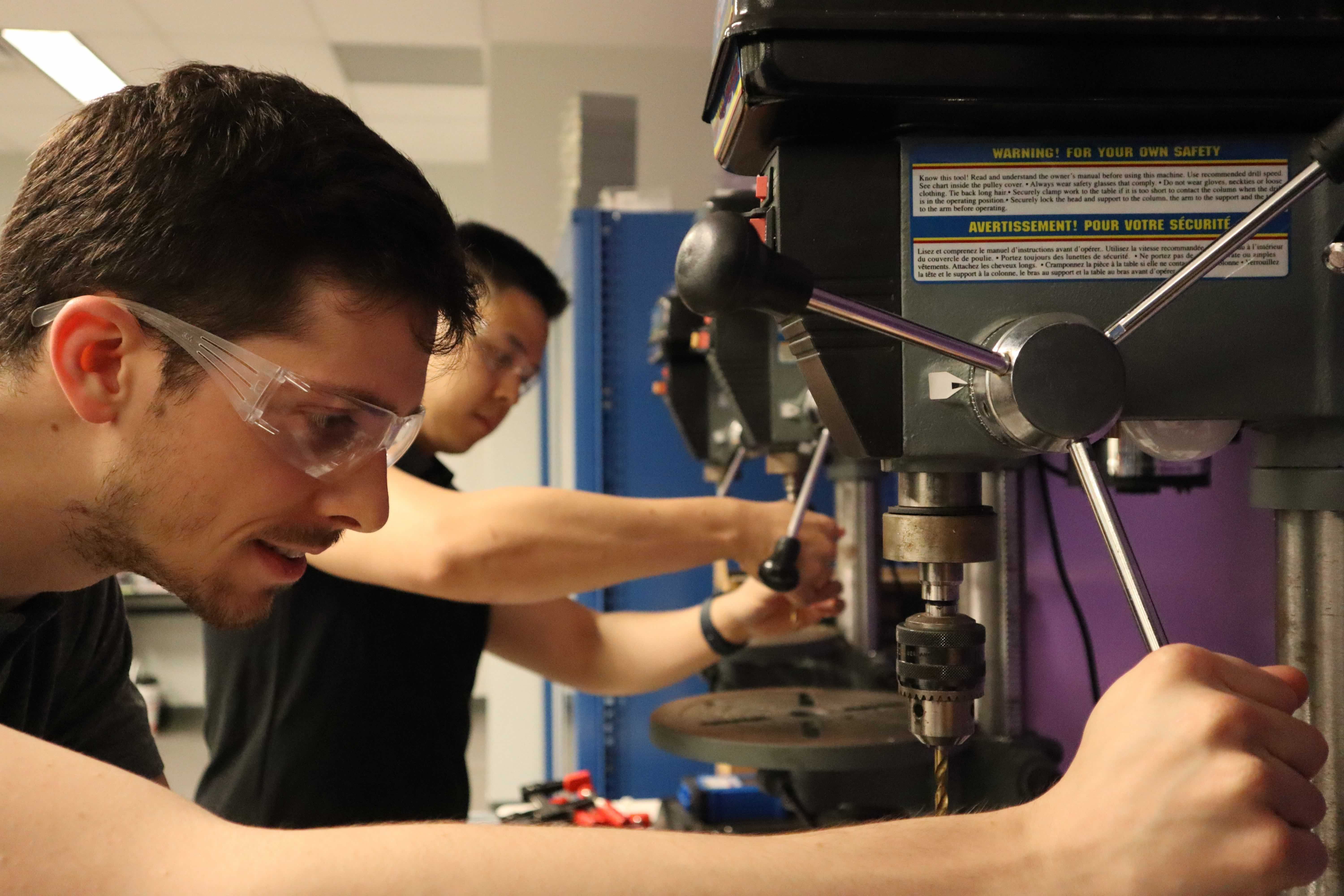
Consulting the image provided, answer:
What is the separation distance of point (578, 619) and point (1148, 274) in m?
1.31

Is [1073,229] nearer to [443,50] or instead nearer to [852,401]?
[852,401]

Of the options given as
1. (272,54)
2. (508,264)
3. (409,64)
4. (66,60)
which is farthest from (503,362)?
(66,60)

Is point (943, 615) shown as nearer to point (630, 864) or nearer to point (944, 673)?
point (944, 673)

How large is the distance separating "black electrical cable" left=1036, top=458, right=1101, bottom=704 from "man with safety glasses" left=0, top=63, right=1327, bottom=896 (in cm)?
76

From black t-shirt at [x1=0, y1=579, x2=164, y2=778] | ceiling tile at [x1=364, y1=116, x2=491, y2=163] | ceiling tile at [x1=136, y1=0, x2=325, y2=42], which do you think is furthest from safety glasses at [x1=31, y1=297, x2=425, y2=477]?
ceiling tile at [x1=364, y1=116, x2=491, y2=163]

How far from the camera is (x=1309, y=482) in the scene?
0.61 metres

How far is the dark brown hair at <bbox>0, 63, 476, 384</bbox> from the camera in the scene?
735 millimetres

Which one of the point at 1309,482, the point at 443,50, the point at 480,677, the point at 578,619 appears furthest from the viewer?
the point at 480,677

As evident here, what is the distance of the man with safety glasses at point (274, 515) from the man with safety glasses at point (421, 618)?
1.12 feet

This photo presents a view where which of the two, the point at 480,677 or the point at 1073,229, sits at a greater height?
the point at 1073,229

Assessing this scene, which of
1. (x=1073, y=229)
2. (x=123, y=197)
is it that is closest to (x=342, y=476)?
(x=123, y=197)

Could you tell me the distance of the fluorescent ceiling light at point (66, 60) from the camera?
4.12 m

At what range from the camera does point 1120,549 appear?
0.55 metres

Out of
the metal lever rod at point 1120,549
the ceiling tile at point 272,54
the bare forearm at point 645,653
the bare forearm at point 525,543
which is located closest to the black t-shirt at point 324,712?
the bare forearm at point 525,543
